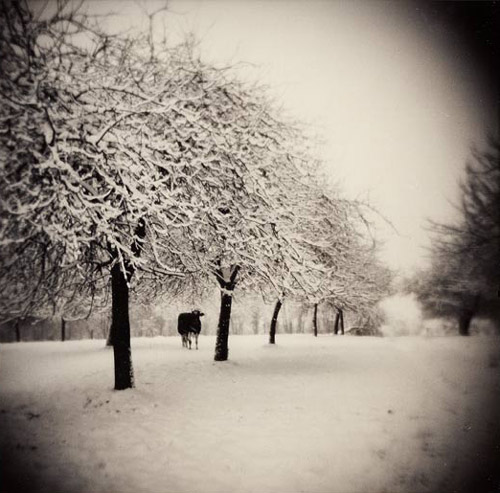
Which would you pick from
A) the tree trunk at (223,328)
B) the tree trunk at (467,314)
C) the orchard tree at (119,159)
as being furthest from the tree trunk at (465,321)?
the orchard tree at (119,159)

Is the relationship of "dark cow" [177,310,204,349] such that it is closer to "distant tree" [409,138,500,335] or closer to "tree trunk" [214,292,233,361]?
"tree trunk" [214,292,233,361]

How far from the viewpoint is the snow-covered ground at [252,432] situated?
361cm

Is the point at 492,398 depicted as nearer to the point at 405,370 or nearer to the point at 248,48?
the point at 405,370

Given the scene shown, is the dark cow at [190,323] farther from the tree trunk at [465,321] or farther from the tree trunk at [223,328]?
the tree trunk at [465,321]

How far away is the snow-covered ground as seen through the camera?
361 cm

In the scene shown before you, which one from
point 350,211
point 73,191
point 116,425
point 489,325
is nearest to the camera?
point 73,191

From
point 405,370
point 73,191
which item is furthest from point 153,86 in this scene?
point 405,370

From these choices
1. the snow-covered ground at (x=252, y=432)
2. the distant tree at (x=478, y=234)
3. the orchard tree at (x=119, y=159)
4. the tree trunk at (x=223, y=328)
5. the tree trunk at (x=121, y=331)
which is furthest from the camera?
the tree trunk at (x=223, y=328)

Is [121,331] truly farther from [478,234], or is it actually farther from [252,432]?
[478,234]

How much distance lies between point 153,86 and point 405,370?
10660 mm

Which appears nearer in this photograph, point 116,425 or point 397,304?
point 116,425

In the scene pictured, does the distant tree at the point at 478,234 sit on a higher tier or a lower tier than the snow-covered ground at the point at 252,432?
higher

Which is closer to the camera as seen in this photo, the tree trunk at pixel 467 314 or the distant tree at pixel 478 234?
the distant tree at pixel 478 234

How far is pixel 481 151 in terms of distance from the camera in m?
6.61
